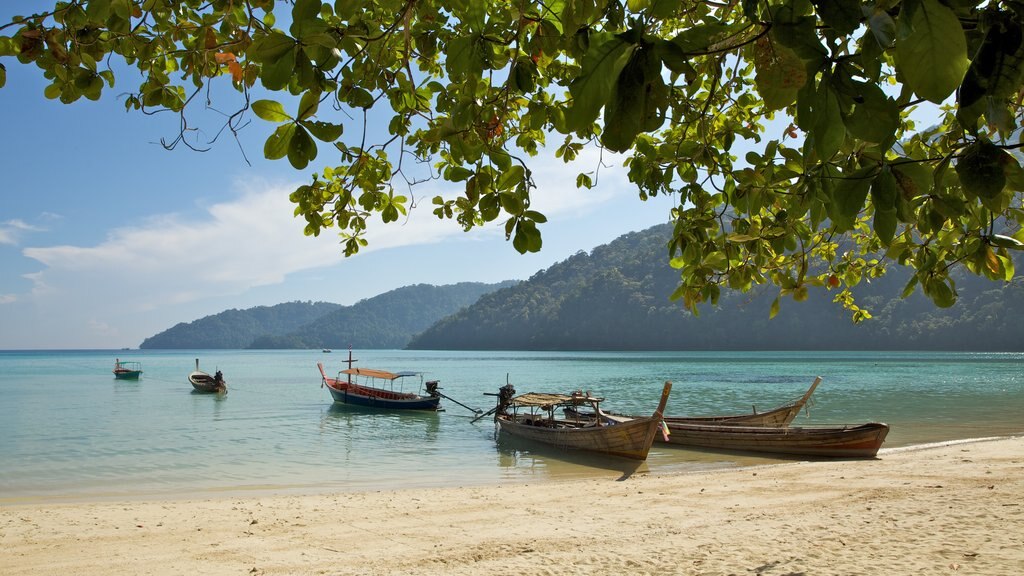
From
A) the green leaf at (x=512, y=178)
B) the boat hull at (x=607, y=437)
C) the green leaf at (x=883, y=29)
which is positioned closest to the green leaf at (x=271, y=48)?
the green leaf at (x=512, y=178)

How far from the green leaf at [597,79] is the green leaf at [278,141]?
2.67 ft

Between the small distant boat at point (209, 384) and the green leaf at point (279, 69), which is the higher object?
the green leaf at point (279, 69)

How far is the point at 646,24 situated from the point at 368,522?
852 cm

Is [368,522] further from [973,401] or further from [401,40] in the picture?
[973,401]

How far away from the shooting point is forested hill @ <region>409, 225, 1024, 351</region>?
88.7 m

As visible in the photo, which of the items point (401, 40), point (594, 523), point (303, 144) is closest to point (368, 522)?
point (594, 523)

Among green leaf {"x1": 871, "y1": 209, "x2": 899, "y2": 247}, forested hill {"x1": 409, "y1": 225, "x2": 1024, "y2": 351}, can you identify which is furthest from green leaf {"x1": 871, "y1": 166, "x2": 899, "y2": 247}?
forested hill {"x1": 409, "y1": 225, "x2": 1024, "y2": 351}

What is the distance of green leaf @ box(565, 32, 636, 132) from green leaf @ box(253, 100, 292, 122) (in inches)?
32.5

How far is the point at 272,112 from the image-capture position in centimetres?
133

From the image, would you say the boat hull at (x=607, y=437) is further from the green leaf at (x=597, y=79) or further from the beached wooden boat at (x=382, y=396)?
the green leaf at (x=597, y=79)

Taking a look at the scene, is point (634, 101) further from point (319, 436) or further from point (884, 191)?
point (319, 436)

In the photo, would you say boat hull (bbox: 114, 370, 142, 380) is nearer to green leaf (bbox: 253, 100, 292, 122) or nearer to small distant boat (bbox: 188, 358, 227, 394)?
small distant boat (bbox: 188, 358, 227, 394)

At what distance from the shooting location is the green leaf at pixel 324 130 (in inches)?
54.2

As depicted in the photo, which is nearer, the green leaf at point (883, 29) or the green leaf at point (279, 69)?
the green leaf at point (883, 29)
